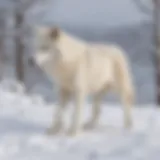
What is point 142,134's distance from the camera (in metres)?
2.06

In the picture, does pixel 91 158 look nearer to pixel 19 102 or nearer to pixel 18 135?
pixel 18 135

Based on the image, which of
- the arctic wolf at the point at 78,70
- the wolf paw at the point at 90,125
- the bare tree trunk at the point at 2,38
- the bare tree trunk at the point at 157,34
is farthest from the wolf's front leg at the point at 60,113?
the bare tree trunk at the point at 2,38

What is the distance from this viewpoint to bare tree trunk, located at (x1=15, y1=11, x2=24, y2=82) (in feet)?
11.1

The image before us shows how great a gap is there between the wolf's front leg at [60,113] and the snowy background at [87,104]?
51mm

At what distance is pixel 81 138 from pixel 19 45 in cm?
146

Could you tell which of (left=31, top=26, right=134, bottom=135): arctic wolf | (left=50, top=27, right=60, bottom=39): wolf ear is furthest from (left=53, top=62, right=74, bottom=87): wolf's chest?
(left=50, top=27, right=60, bottom=39): wolf ear

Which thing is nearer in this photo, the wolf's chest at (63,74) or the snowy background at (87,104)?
the snowy background at (87,104)

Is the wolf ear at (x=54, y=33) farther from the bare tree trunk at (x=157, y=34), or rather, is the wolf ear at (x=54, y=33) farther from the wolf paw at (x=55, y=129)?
the bare tree trunk at (x=157, y=34)

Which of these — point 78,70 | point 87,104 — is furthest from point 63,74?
point 87,104

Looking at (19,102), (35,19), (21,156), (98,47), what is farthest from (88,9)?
(21,156)

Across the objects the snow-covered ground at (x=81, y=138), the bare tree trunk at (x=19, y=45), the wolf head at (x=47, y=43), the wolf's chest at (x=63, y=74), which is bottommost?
the snow-covered ground at (x=81, y=138)

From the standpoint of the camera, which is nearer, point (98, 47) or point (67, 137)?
point (67, 137)

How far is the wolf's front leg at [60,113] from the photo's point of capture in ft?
7.16

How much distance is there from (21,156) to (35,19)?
5.50 ft
